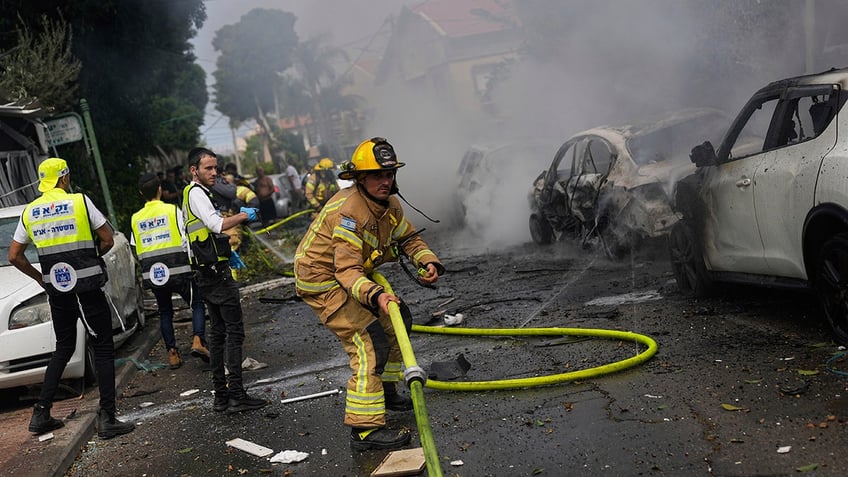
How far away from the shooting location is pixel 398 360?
5.61m

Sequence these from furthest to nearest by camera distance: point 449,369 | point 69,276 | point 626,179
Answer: point 626,179 < point 449,369 < point 69,276

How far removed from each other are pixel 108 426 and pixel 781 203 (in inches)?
187

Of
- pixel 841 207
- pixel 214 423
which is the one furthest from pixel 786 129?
pixel 214 423

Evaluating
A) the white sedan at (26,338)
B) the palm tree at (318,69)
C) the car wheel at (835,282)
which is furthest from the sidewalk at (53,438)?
the palm tree at (318,69)

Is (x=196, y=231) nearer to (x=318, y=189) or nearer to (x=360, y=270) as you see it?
(x=360, y=270)

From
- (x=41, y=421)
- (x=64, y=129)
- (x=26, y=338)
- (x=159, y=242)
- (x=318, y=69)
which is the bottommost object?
(x=41, y=421)

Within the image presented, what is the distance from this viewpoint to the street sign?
1467cm

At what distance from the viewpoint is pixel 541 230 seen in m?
12.8

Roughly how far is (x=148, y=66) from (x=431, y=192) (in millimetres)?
8241

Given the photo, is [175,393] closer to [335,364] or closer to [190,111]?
[335,364]

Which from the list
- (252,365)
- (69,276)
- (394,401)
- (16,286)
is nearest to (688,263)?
(394,401)

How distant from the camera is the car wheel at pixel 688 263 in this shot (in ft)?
24.5

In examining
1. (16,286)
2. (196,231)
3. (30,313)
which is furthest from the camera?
(16,286)

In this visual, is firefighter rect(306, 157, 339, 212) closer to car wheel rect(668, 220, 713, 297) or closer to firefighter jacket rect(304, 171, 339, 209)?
firefighter jacket rect(304, 171, 339, 209)
